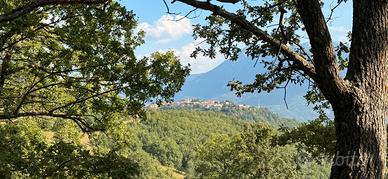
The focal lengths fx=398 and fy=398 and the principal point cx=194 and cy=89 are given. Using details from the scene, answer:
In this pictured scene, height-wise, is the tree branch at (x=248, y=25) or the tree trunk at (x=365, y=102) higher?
the tree branch at (x=248, y=25)

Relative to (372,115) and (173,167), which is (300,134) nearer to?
(372,115)

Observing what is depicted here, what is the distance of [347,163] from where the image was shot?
3.47 meters

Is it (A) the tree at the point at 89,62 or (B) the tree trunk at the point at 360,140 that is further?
(A) the tree at the point at 89,62

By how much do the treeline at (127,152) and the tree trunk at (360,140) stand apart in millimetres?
4221

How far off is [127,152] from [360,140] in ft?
63.9


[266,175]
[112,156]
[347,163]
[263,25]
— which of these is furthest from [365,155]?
[266,175]

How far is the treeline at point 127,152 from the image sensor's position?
23.2 ft

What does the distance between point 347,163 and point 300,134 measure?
7.11m

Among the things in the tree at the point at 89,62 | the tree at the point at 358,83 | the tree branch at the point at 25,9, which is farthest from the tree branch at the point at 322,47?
the tree at the point at 89,62

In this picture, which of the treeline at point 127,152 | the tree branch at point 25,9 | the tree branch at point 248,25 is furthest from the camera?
the treeline at point 127,152

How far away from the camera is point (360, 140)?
3.48 metres

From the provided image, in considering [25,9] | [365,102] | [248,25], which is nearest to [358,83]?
[365,102]

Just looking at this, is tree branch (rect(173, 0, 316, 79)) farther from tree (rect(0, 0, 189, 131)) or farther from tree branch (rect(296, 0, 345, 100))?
tree (rect(0, 0, 189, 131))

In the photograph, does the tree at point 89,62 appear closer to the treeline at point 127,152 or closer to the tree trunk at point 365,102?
the treeline at point 127,152
